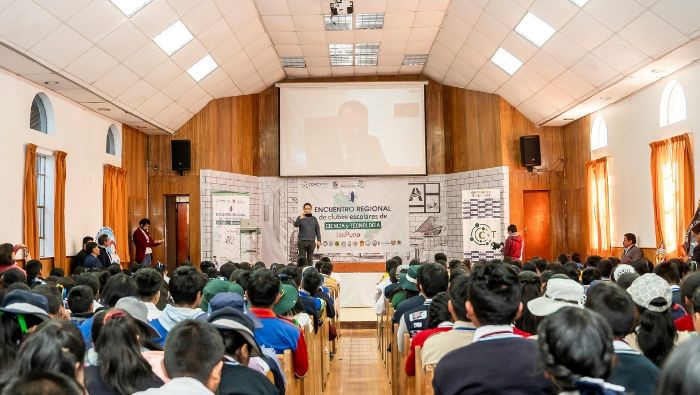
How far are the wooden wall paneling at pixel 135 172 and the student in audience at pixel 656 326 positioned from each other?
34.5 feet

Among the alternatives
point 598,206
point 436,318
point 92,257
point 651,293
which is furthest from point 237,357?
point 598,206

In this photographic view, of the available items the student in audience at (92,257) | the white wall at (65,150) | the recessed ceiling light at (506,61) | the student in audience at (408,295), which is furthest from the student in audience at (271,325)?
the recessed ceiling light at (506,61)

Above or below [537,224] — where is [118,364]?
below

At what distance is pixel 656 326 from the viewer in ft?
9.00

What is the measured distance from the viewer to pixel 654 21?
25.0 feet

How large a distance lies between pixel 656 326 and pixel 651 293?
23 centimetres

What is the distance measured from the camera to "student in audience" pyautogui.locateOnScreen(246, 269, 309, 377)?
3.77 metres

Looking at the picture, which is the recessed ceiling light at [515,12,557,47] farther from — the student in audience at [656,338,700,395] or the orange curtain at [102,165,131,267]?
the student in audience at [656,338,700,395]

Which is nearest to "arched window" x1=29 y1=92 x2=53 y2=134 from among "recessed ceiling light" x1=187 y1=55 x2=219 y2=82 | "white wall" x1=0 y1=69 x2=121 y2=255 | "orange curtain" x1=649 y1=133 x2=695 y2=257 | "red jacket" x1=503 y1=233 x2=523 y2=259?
"white wall" x1=0 y1=69 x2=121 y2=255

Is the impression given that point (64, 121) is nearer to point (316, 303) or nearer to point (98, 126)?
point (98, 126)

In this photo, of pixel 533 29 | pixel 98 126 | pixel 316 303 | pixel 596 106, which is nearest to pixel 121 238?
pixel 98 126

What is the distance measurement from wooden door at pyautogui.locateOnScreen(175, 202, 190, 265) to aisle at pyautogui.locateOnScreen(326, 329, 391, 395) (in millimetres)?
4894

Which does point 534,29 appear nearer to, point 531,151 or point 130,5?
point 531,151

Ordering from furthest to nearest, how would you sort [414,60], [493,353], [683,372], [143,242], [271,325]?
[414,60] → [143,242] → [271,325] → [493,353] → [683,372]
